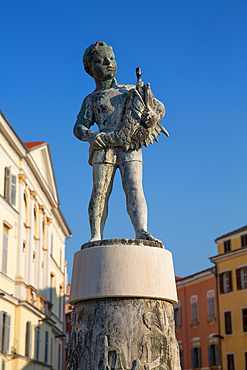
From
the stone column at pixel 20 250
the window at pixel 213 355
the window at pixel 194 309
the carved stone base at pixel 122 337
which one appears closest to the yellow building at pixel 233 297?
the window at pixel 213 355

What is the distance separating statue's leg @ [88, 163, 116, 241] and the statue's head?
1.23m

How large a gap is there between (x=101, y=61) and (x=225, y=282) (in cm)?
3445

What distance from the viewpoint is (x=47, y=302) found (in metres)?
35.2

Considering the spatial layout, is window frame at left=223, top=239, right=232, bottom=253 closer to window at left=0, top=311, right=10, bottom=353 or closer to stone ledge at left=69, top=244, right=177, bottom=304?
window at left=0, top=311, right=10, bottom=353

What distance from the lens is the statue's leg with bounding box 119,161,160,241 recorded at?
6613 mm

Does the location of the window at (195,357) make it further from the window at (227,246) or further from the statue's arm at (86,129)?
the statue's arm at (86,129)

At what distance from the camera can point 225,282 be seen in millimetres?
39406

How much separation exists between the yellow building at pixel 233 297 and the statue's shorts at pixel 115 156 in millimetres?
31887

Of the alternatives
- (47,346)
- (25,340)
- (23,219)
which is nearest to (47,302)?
(47,346)

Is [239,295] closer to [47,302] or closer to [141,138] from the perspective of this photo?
[47,302]

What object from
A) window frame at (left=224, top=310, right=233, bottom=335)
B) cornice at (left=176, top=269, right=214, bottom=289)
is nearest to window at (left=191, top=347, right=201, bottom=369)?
window frame at (left=224, top=310, right=233, bottom=335)

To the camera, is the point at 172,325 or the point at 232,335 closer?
the point at 172,325

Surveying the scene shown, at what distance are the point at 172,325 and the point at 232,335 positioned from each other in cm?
3323

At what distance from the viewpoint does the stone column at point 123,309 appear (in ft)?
18.8
